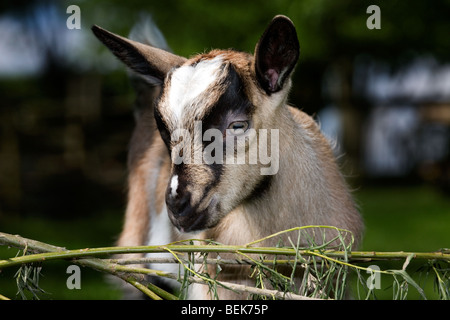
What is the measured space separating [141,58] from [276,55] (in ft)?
2.63

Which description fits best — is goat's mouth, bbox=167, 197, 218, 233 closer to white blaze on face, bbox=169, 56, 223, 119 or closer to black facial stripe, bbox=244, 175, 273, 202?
black facial stripe, bbox=244, 175, 273, 202

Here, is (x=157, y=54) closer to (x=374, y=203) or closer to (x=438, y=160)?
(x=374, y=203)

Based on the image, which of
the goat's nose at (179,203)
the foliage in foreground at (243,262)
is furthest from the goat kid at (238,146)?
the foliage in foreground at (243,262)

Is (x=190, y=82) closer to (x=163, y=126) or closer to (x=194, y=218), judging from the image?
(x=163, y=126)

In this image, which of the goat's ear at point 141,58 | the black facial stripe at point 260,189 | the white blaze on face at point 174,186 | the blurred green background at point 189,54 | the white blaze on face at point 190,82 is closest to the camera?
the white blaze on face at point 174,186

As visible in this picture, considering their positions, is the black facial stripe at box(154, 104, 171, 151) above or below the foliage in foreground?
above

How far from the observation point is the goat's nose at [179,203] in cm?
288

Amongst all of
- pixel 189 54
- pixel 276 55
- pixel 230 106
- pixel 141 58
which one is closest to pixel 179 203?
pixel 230 106

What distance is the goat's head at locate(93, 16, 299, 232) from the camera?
116 inches

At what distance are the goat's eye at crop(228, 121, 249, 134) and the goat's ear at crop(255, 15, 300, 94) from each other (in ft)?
0.84

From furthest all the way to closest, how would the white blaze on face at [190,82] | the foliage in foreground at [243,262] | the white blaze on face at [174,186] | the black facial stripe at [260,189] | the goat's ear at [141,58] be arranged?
the goat's ear at [141,58]
the black facial stripe at [260,189]
the white blaze on face at [190,82]
the white blaze on face at [174,186]
the foliage in foreground at [243,262]

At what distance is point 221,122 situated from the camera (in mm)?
2996

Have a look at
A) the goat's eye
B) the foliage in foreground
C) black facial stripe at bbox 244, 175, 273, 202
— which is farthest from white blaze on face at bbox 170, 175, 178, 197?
black facial stripe at bbox 244, 175, 273, 202

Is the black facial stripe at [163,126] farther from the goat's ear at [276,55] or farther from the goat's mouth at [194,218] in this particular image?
the goat's ear at [276,55]
